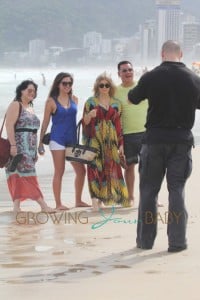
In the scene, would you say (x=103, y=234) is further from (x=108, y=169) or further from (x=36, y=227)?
(x=108, y=169)

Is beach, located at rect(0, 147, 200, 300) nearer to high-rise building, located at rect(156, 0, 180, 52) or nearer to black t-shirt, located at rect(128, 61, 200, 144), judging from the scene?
black t-shirt, located at rect(128, 61, 200, 144)

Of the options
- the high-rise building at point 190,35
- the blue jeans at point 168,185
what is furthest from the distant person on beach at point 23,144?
the high-rise building at point 190,35

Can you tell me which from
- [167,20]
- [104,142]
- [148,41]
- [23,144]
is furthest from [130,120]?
[167,20]

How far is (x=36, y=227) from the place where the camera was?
19.0ft

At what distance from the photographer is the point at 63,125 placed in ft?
22.0

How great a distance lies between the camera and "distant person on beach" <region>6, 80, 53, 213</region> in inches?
256

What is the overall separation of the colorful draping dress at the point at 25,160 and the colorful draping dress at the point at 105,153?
432 mm

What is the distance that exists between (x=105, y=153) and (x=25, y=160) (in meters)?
0.65

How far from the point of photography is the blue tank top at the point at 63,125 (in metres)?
6.70

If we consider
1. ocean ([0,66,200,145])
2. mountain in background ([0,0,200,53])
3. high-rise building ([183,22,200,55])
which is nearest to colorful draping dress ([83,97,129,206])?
ocean ([0,66,200,145])

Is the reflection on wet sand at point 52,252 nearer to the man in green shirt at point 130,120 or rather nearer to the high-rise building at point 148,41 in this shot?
the man in green shirt at point 130,120

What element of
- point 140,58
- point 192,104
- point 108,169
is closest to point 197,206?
point 108,169

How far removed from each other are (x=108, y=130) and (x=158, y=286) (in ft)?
9.13

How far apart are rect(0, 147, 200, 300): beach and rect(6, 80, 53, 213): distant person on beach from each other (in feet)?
0.74
